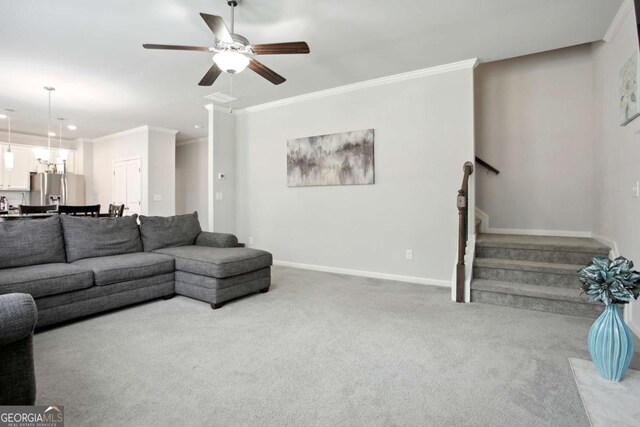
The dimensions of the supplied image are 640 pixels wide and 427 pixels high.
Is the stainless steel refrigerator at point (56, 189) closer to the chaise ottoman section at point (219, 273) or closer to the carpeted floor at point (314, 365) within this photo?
the chaise ottoman section at point (219, 273)

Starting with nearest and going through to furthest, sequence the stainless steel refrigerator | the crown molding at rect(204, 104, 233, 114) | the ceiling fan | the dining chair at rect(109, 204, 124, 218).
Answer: the ceiling fan → the dining chair at rect(109, 204, 124, 218) → the crown molding at rect(204, 104, 233, 114) → the stainless steel refrigerator

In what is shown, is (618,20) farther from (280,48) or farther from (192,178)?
(192,178)

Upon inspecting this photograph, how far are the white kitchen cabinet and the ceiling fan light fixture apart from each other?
23.8 ft

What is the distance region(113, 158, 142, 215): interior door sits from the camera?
689cm

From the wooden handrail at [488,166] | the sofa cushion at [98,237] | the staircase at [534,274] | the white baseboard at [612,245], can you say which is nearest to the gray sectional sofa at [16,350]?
the sofa cushion at [98,237]

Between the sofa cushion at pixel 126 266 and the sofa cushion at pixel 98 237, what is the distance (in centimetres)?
11

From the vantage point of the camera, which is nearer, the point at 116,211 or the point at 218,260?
the point at 218,260

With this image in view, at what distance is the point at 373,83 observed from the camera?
14.1 feet

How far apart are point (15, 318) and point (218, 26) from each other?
1955 mm

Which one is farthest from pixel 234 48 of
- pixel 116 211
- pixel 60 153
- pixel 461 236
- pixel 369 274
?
pixel 60 153

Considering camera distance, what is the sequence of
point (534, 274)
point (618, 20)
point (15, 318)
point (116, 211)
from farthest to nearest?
point (116, 211) < point (534, 274) < point (618, 20) < point (15, 318)

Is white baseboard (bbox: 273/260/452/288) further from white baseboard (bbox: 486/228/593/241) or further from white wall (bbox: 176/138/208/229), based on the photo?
white wall (bbox: 176/138/208/229)

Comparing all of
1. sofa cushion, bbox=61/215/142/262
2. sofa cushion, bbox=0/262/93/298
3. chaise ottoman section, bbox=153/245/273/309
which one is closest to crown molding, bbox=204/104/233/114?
sofa cushion, bbox=61/215/142/262

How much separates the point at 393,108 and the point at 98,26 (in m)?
3.18
